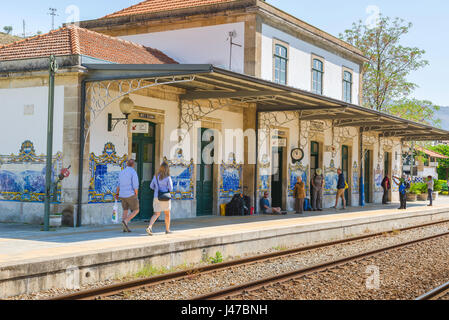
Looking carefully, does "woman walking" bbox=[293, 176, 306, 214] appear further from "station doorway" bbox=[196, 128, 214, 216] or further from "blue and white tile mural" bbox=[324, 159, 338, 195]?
"blue and white tile mural" bbox=[324, 159, 338, 195]

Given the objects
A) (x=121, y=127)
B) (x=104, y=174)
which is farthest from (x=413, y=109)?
(x=104, y=174)

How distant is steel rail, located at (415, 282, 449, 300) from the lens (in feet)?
27.1

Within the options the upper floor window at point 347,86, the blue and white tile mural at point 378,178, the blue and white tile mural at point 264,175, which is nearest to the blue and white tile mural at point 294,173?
the blue and white tile mural at point 264,175

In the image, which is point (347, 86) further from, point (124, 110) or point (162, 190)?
point (162, 190)

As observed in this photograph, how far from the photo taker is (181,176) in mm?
17047

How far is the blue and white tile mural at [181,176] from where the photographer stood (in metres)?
16.7

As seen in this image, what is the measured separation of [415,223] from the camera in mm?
22516

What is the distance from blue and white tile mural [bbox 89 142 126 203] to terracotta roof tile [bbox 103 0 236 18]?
811 centimetres

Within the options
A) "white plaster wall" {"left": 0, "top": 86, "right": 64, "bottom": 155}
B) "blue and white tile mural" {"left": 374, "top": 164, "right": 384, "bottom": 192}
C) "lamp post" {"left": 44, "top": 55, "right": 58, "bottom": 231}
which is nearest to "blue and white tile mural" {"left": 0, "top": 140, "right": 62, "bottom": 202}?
"white plaster wall" {"left": 0, "top": 86, "right": 64, "bottom": 155}

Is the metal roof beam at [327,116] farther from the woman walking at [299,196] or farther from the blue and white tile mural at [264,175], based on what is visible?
the woman walking at [299,196]

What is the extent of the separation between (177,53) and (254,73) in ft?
10.1

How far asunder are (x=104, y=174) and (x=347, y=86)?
16.3m

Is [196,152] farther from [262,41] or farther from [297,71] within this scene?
[297,71]
